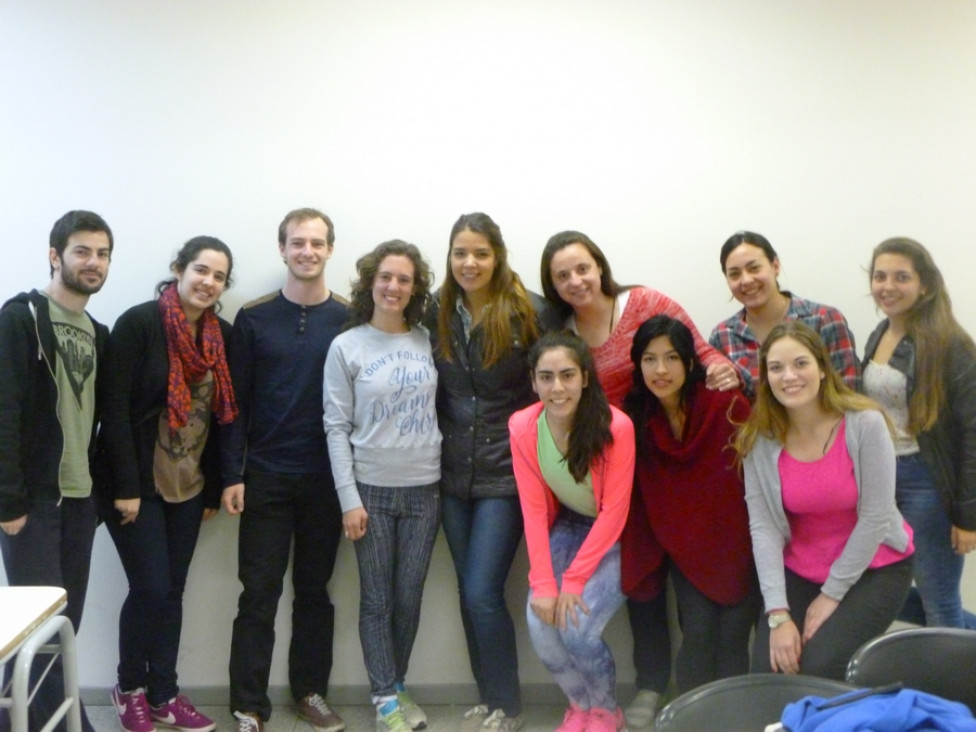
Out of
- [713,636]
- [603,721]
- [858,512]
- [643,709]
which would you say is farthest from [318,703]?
[858,512]

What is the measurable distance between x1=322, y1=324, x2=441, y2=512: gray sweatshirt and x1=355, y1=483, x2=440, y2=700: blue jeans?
56 millimetres

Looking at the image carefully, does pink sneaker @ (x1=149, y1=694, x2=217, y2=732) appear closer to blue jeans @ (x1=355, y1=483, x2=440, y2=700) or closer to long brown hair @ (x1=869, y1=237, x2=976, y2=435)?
blue jeans @ (x1=355, y1=483, x2=440, y2=700)

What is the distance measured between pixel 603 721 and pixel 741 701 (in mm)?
939

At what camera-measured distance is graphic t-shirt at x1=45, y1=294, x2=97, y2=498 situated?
7.10 ft

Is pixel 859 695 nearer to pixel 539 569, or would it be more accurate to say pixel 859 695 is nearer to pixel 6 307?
pixel 539 569

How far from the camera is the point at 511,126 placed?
2.67 m

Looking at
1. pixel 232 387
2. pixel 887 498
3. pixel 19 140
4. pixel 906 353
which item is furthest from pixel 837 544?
pixel 19 140

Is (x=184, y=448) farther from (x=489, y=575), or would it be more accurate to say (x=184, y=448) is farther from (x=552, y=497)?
(x=552, y=497)

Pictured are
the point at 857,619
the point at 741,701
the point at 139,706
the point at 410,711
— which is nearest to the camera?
the point at 741,701

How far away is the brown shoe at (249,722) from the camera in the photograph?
98.9 inches

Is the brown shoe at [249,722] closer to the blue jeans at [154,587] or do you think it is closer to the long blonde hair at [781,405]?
the blue jeans at [154,587]

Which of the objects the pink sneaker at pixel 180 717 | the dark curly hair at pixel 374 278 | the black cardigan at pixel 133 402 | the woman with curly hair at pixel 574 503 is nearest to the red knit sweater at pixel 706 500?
the woman with curly hair at pixel 574 503

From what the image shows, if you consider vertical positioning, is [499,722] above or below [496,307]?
below

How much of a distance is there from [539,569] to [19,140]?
7.59 feet
